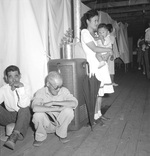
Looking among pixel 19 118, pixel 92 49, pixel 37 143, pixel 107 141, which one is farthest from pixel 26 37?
pixel 107 141

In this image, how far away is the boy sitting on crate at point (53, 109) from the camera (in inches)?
87.7

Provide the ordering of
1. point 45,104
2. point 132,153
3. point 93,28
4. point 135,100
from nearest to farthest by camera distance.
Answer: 1. point 132,153
2. point 45,104
3. point 93,28
4. point 135,100

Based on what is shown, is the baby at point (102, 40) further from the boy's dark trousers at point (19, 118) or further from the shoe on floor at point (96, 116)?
the boy's dark trousers at point (19, 118)

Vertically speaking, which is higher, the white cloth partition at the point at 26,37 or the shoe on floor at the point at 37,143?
the white cloth partition at the point at 26,37

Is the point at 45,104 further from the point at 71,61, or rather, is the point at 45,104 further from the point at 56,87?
the point at 71,61

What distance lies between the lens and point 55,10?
333 cm

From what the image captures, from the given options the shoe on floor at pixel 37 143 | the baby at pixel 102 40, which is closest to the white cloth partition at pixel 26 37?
the baby at pixel 102 40

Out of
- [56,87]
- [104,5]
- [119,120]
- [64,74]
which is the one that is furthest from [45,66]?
[104,5]

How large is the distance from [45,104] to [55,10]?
5.47 ft

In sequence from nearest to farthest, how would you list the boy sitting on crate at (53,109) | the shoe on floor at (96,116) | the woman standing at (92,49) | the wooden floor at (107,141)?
the wooden floor at (107,141) < the boy sitting on crate at (53,109) < the woman standing at (92,49) < the shoe on floor at (96,116)

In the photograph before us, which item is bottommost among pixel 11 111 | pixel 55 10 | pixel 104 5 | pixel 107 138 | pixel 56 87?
pixel 107 138

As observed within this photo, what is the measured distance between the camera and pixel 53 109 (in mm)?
2232

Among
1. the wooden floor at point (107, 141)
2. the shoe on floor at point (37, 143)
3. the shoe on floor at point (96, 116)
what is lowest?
the wooden floor at point (107, 141)

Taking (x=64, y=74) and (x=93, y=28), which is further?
(x=93, y=28)
